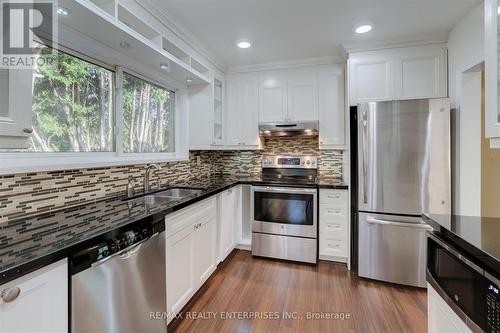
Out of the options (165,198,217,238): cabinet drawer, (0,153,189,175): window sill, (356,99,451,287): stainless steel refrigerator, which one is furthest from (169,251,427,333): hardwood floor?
(0,153,189,175): window sill

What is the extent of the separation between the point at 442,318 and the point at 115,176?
7.19ft

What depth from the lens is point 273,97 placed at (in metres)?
3.13

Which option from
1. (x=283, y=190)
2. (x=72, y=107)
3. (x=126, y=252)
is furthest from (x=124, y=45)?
(x=283, y=190)

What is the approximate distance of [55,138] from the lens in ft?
5.06

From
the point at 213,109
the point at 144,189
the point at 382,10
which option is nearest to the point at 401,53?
the point at 382,10

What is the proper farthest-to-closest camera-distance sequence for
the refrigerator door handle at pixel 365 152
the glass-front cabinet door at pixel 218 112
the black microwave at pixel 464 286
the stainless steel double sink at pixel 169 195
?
the glass-front cabinet door at pixel 218 112 < the refrigerator door handle at pixel 365 152 < the stainless steel double sink at pixel 169 195 < the black microwave at pixel 464 286

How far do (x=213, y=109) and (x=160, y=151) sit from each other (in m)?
0.83

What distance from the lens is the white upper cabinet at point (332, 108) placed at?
289 centimetres

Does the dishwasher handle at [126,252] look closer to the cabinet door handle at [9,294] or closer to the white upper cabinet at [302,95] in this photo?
the cabinet door handle at [9,294]

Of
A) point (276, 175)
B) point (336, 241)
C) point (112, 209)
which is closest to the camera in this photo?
point (112, 209)

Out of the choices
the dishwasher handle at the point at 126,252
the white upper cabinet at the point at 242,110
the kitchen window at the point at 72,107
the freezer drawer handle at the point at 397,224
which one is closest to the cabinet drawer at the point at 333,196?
the freezer drawer handle at the point at 397,224

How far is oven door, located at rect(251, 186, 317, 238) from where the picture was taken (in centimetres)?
269

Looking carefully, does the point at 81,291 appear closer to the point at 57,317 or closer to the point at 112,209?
the point at 57,317

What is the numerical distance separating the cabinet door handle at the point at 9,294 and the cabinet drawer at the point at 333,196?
8.26ft
